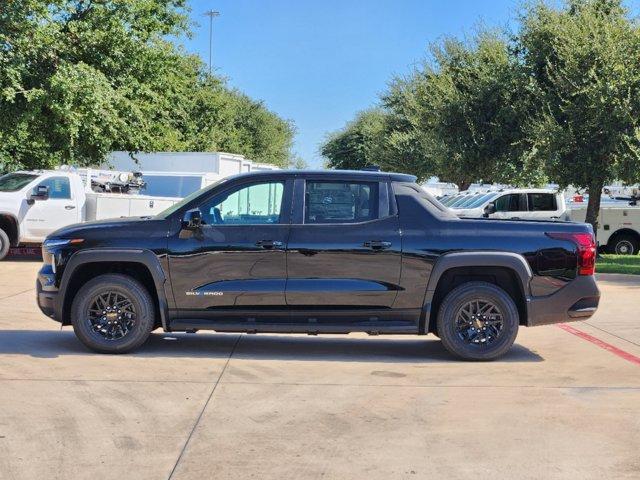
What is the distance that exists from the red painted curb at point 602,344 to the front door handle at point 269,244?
11.7 ft

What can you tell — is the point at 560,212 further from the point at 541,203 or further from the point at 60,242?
the point at 60,242

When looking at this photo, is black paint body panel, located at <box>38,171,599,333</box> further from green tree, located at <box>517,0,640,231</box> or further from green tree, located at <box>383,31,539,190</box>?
green tree, located at <box>383,31,539,190</box>

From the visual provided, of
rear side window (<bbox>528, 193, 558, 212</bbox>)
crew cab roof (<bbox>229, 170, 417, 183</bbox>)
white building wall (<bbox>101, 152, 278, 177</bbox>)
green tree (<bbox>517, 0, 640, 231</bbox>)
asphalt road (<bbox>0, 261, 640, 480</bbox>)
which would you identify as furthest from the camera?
white building wall (<bbox>101, 152, 278, 177</bbox>)

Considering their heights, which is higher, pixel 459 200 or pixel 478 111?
pixel 478 111

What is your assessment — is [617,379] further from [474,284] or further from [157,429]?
[157,429]

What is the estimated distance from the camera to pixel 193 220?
8055mm

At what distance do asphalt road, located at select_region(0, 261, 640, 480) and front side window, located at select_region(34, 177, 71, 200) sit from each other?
10437 mm

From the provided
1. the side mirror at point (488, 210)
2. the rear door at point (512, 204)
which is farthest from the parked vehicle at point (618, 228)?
the side mirror at point (488, 210)

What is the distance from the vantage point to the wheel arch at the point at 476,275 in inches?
317

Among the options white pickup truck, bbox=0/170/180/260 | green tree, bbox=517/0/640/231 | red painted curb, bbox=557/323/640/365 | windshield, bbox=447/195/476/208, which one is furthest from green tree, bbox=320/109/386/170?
red painted curb, bbox=557/323/640/365

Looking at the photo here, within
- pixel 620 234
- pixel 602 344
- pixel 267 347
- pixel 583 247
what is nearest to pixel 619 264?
pixel 620 234

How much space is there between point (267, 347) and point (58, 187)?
39.8 ft

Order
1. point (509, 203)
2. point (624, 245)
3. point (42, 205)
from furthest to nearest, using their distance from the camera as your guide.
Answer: point (509, 203) < point (624, 245) < point (42, 205)

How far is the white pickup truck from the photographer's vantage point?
1888cm
